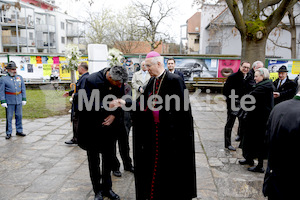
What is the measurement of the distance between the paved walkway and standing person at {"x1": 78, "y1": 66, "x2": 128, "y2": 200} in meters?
0.46

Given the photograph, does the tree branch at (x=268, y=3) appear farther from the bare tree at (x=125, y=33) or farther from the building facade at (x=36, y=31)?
the building facade at (x=36, y=31)

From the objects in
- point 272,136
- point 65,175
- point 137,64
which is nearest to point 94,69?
point 65,175

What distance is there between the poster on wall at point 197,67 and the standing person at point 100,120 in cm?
1308

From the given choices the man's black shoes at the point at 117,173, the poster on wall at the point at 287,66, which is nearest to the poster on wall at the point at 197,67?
the poster on wall at the point at 287,66

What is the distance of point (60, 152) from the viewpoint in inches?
219

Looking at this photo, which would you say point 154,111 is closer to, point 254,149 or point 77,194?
point 77,194

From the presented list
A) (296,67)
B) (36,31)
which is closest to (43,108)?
(296,67)

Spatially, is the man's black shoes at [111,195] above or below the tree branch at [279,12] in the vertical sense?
below

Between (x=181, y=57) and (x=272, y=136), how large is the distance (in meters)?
14.0

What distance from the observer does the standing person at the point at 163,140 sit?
2.96 meters

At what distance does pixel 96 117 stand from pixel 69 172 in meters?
1.76

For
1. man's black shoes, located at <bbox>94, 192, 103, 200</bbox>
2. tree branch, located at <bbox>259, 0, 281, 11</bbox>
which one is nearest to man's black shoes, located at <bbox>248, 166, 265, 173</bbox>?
man's black shoes, located at <bbox>94, 192, 103, 200</bbox>

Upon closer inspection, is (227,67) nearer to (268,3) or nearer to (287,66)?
(287,66)

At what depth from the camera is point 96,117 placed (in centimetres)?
333
